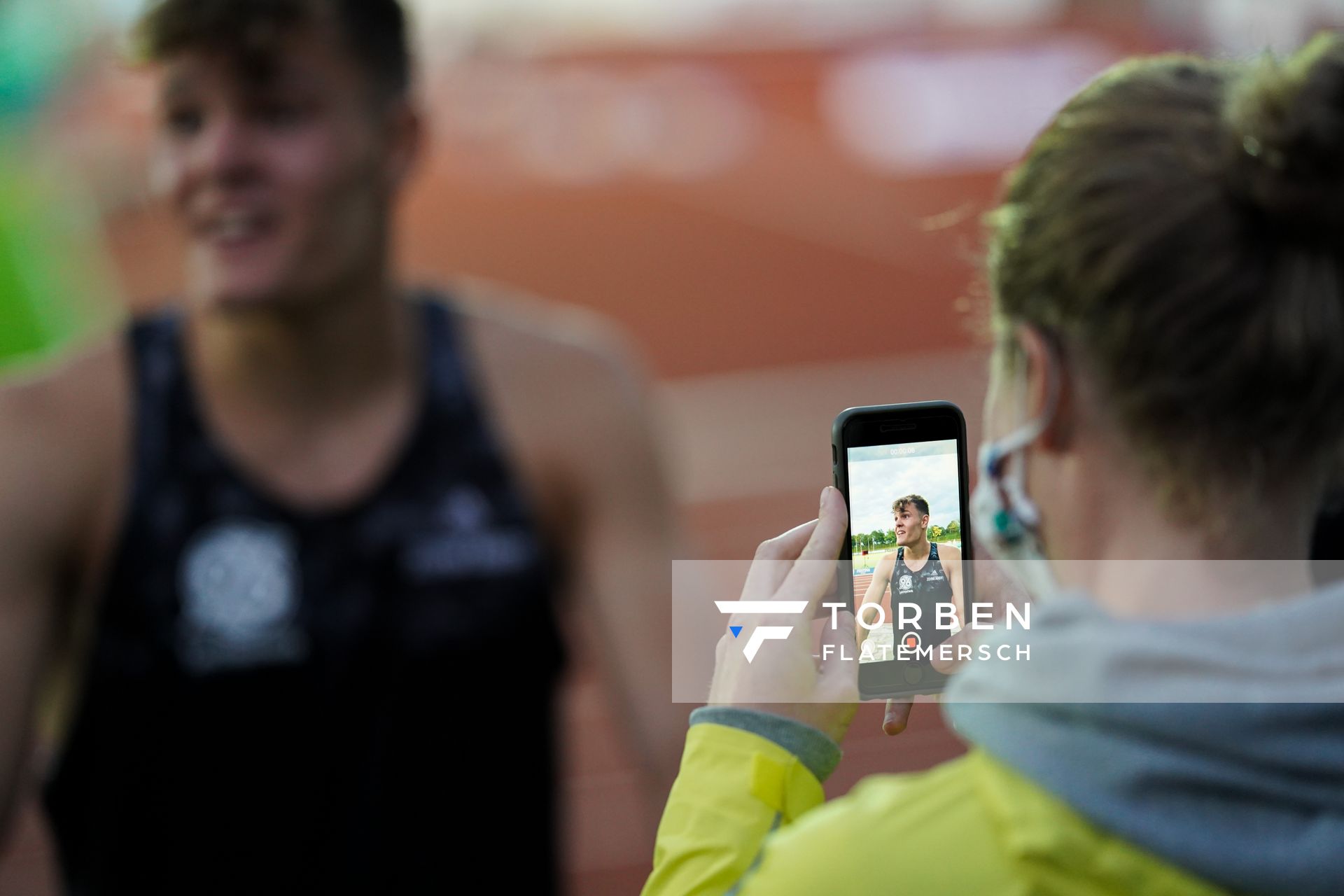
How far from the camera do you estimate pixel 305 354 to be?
2.38 metres

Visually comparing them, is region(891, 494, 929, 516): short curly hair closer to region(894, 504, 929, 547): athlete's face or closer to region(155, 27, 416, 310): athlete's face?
region(894, 504, 929, 547): athlete's face

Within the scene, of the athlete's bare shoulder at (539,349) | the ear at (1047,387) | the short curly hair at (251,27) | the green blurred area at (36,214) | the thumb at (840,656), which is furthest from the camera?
the green blurred area at (36,214)

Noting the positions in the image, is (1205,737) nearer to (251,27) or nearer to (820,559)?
(820,559)

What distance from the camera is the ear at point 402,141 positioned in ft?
8.41

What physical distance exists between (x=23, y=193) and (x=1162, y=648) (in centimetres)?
672

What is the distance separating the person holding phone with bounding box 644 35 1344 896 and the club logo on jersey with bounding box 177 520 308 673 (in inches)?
50.2

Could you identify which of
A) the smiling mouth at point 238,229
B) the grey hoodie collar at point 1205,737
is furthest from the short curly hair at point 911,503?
the smiling mouth at point 238,229

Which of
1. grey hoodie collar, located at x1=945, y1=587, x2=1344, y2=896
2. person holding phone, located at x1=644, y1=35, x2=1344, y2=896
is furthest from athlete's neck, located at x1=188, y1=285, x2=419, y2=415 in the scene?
grey hoodie collar, located at x1=945, y1=587, x2=1344, y2=896

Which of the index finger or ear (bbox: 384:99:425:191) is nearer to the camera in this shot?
the index finger

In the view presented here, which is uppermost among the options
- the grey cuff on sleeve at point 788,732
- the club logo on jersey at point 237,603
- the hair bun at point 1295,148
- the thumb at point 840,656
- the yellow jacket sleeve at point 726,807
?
the hair bun at point 1295,148

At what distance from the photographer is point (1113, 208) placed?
939 mm

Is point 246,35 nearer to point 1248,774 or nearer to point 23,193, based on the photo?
point 1248,774

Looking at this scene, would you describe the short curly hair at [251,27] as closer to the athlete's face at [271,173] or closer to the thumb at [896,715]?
the athlete's face at [271,173]

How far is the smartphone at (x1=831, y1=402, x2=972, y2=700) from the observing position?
114 cm
